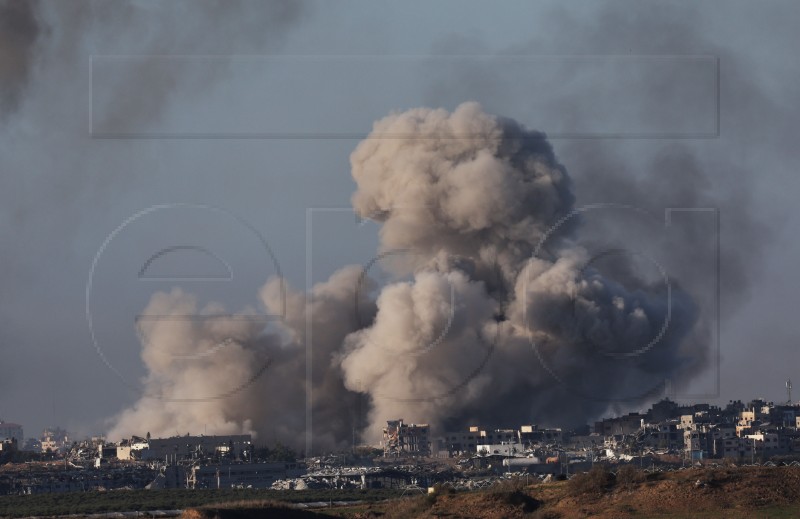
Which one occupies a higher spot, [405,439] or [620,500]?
[405,439]

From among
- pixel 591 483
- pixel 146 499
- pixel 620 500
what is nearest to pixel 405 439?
pixel 146 499

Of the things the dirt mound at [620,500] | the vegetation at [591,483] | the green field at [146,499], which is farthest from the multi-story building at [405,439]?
the vegetation at [591,483]

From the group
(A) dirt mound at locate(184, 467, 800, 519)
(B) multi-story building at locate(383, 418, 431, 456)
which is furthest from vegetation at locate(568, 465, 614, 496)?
(B) multi-story building at locate(383, 418, 431, 456)

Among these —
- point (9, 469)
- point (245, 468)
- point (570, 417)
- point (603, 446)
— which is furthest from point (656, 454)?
point (9, 469)

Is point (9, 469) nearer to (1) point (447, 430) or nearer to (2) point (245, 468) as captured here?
(2) point (245, 468)

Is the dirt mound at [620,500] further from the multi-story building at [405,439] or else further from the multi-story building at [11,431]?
the multi-story building at [11,431]

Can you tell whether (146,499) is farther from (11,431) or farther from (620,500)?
(11,431)

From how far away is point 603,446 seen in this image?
79.1 metres

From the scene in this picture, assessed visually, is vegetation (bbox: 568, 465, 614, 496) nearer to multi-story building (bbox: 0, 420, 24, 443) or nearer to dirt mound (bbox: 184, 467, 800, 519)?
dirt mound (bbox: 184, 467, 800, 519)

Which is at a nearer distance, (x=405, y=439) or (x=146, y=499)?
(x=146, y=499)

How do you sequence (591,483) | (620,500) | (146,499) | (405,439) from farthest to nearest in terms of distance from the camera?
(405,439) → (146,499) → (591,483) → (620,500)

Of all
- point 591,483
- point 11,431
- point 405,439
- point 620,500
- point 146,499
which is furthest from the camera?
point 11,431

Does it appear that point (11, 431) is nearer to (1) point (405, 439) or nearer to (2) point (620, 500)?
(1) point (405, 439)

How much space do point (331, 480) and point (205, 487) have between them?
583cm
